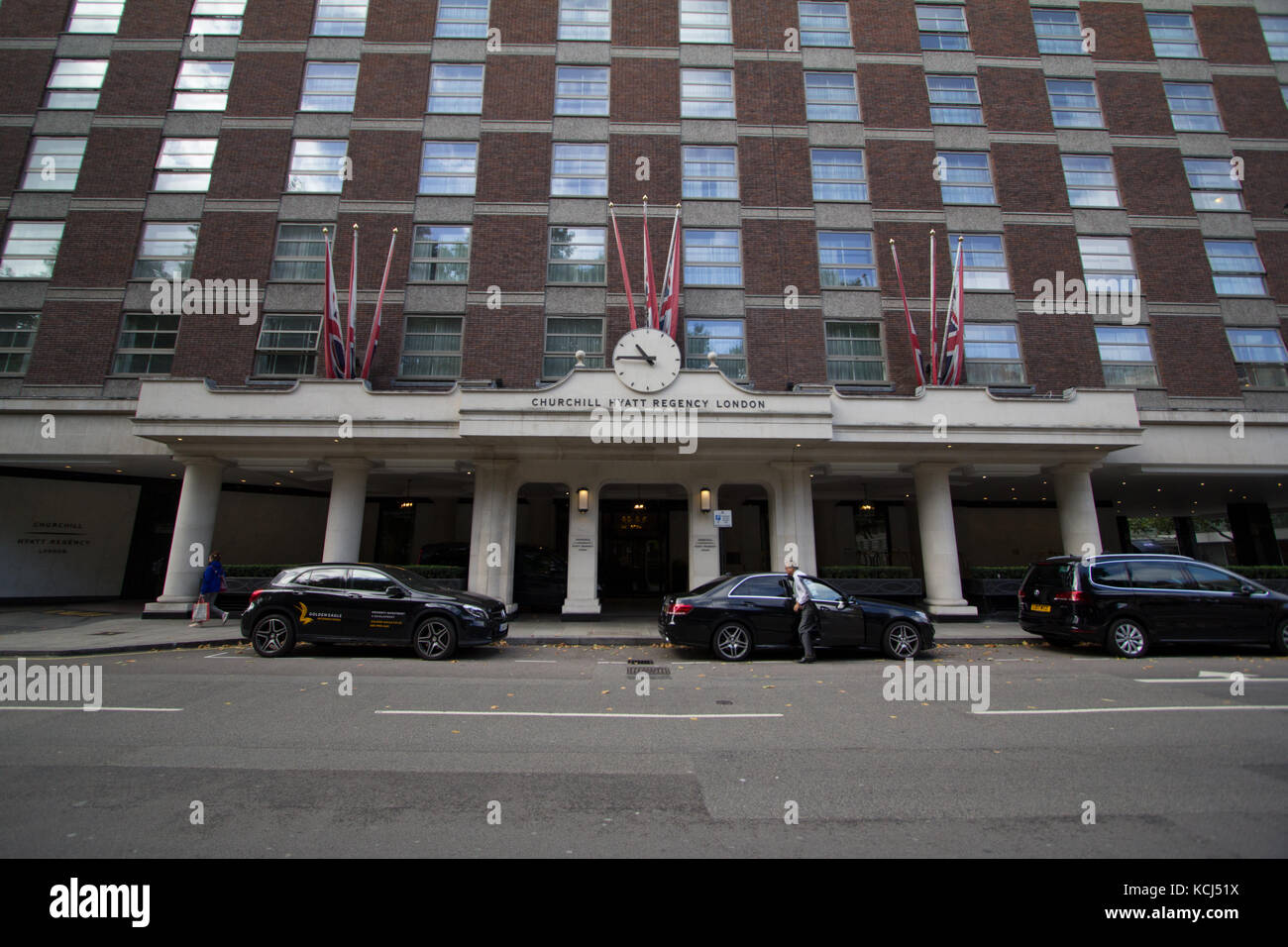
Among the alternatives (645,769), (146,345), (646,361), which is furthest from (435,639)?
(146,345)

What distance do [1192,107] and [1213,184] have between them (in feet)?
10.9

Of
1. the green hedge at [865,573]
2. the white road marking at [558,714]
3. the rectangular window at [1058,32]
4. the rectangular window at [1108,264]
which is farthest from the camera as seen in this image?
the rectangular window at [1058,32]

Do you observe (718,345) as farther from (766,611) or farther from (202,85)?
(202,85)

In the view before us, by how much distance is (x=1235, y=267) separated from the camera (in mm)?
19188

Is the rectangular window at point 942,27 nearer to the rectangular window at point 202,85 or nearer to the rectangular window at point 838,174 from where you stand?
the rectangular window at point 838,174

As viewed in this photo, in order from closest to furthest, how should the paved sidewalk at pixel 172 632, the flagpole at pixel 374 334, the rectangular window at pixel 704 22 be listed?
the paved sidewalk at pixel 172 632 → the flagpole at pixel 374 334 → the rectangular window at pixel 704 22

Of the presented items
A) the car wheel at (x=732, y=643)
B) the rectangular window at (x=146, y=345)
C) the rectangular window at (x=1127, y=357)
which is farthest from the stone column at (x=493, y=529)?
the rectangular window at (x=1127, y=357)

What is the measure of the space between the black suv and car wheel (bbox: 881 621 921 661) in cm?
288

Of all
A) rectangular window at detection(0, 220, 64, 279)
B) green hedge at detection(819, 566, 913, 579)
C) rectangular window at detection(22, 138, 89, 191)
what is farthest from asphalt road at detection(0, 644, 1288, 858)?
rectangular window at detection(22, 138, 89, 191)

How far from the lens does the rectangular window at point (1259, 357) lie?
18.2m

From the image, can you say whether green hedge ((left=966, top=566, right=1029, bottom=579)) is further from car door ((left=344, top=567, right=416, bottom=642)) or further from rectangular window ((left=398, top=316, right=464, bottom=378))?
rectangular window ((left=398, top=316, right=464, bottom=378))

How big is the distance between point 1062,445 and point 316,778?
17.3 meters

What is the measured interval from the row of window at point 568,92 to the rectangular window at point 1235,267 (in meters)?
4.68
